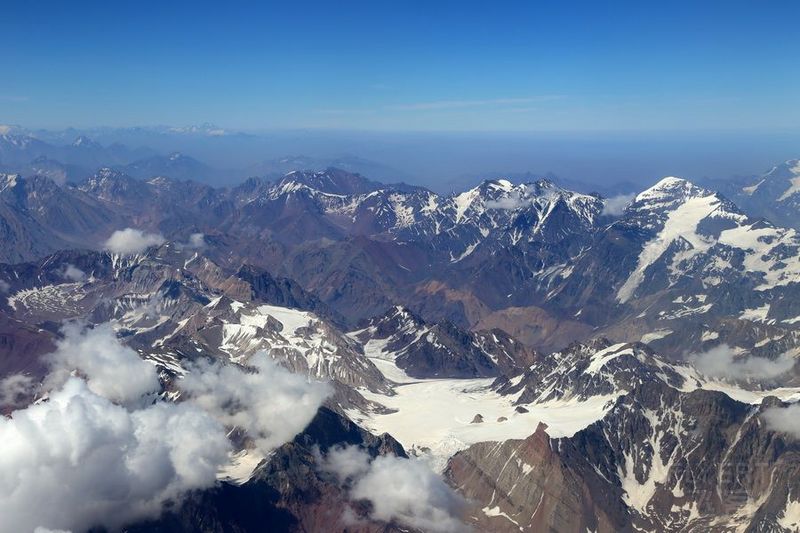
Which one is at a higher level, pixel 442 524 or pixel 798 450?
pixel 798 450

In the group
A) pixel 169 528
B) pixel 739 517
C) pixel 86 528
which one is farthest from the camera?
pixel 739 517

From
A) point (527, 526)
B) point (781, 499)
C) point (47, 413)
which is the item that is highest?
point (47, 413)

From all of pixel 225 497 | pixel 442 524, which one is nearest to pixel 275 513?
pixel 225 497

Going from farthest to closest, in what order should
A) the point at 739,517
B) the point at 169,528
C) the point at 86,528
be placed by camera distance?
the point at 739,517 < the point at 169,528 < the point at 86,528

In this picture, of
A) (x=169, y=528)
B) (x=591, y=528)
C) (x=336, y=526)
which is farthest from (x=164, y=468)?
(x=591, y=528)

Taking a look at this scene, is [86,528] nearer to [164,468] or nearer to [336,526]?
[164,468]

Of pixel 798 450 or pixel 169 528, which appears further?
pixel 798 450

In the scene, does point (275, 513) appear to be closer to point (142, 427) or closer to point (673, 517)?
point (142, 427)

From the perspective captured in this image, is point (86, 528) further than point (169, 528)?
No

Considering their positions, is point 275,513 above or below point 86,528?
below
